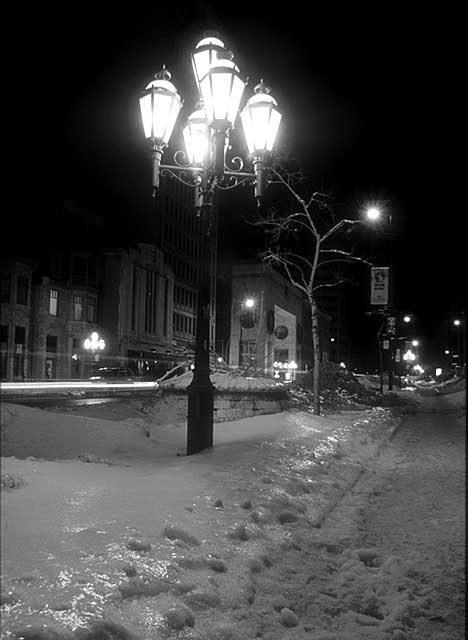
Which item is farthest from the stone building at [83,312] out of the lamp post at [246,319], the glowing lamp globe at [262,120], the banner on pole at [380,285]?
the glowing lamp globe at [262,120]

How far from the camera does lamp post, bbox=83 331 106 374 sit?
4628cm

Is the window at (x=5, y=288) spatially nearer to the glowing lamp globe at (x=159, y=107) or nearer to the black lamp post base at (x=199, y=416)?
the glowing lamp globe at (x=159, y=107)

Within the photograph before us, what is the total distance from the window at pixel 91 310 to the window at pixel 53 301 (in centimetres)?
421

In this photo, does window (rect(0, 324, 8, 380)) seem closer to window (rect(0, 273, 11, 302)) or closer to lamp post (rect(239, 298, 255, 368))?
window (rect(0, 273, 11, 302))

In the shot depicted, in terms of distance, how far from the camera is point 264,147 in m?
8.48

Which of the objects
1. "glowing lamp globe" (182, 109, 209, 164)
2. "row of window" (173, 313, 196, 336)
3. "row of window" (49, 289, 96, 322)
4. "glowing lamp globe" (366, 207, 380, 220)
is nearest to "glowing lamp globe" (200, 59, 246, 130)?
"glowing lamp globe" (182, 109, 209, 164)

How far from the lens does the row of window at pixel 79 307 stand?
46.6 meters

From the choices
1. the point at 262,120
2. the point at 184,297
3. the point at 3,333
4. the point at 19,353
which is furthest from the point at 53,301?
the point at 262,120

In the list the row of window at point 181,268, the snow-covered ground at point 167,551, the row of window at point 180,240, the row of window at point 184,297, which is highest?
the row of window at point 180,240

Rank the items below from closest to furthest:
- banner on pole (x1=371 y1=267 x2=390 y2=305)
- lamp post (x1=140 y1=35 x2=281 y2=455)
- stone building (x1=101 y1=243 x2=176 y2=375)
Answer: lamp post (x1=140 y1=35 x2=281 y2=455) < banner on pole (x1=371 y1=267 x2=390 y2=305) < stone building (x1=101 y1=243 x2=176 y2=375)

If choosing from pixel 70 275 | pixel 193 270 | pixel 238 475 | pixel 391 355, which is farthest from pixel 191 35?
pixel 193 270

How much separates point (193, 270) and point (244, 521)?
69.8m

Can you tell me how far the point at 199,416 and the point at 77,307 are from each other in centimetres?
4408

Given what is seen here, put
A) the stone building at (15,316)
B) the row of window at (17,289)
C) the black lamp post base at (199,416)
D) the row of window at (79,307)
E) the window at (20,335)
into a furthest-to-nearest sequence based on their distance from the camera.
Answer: the row of window at (79,307)
the window at (20,335)
the row of window at (17,289)
the stone building at (15,316)
the black lamp post base at (199,416)
